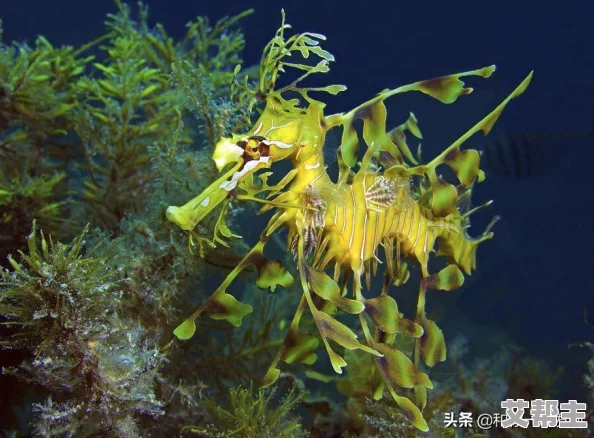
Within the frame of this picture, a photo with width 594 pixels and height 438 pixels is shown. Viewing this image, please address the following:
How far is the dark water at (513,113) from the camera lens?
3482 millimetres

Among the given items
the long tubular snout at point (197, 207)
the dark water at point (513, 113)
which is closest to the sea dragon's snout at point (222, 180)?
the long tubular snout at point (197, 207)

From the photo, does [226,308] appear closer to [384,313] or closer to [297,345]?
[297,345]

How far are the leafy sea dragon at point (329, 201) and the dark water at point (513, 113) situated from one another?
1861 mm

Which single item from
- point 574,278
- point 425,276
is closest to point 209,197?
point 425,276

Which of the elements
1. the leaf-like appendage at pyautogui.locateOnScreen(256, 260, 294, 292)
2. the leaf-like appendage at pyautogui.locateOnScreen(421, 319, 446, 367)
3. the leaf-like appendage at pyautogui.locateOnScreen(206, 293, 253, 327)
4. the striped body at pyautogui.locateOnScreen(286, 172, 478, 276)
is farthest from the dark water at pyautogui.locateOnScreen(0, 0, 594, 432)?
the leaf-like appendage at pyautogui.locateOnScreen(206, 293, 253, 327)

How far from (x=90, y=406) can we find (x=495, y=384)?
99.7 inches

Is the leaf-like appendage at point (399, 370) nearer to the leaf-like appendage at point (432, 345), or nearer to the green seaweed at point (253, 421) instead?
the leaf-like appendage at point (432, 345)

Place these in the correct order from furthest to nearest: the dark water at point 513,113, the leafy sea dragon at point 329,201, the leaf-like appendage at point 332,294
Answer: the dark water at point 513,113
the leaf-like appendage at point 332,294
the leafy sea dragon at point 329,201

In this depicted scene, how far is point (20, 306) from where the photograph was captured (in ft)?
4.62

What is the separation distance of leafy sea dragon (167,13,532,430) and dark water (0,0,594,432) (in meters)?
1.86

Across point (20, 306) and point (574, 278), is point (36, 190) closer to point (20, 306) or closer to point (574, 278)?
point (20, 306)

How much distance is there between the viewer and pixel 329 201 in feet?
4.62

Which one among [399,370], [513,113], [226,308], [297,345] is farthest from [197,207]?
[513,113]

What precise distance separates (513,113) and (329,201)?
3.04 m
